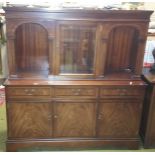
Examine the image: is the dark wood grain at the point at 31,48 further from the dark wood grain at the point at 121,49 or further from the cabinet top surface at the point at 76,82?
the dark wood grain at the point at 121,49

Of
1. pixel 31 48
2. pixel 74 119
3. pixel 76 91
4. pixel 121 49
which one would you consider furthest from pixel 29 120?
pixel 121 49

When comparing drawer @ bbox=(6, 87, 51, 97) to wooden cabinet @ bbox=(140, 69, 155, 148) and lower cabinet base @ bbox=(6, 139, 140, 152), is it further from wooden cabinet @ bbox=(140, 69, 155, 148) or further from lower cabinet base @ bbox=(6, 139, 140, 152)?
wooden cabinet @ bbox=(140, 69, 155, 148)

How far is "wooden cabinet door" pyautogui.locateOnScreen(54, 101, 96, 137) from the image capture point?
227 centimetres

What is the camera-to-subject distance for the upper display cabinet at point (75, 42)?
2070 millimetres

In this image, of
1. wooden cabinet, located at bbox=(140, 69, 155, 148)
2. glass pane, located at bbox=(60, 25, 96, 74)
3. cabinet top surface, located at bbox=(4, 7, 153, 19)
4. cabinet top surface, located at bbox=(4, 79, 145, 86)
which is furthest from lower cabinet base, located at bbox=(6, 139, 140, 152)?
cabinet top surface, located at bbox=(4, 7, 153, 19)

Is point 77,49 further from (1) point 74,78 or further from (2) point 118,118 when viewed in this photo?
(2) point 118,118

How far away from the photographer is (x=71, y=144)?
2400 millimetres

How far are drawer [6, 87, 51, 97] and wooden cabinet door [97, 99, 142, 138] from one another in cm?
56

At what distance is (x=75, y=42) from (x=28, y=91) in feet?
2.16

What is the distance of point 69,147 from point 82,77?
0.77m

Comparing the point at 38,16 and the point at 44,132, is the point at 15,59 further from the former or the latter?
the point at 44,132

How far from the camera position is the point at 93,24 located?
2.12 metres

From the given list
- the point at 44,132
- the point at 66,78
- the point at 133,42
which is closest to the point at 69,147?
the point at 44,132

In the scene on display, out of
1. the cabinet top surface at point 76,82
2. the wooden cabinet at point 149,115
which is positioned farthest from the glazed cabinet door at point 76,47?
the wooden cabinet at point 149,115
